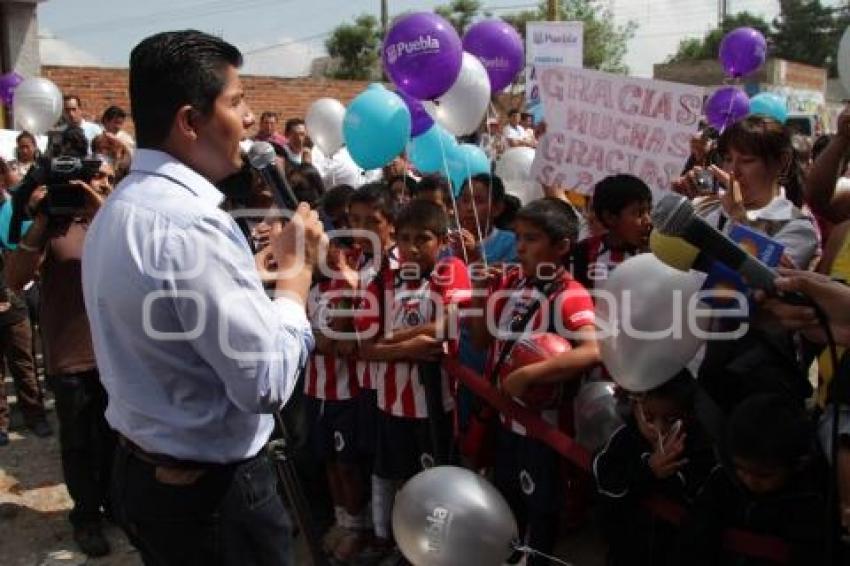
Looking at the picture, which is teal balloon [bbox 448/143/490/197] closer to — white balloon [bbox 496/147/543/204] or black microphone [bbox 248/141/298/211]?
white balloon [bbox 496/147/543/204]

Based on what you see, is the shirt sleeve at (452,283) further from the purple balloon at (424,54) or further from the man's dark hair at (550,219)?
the purple balloon at (424,54)

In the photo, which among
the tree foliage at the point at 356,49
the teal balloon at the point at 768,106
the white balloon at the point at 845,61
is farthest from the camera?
the tree foliage at the point at 356,49

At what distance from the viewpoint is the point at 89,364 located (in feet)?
12.3

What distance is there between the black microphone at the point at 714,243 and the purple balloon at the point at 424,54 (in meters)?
3.17

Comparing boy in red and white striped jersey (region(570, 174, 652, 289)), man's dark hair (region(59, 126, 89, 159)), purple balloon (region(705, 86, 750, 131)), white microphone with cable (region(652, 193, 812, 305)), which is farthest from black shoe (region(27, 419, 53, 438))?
purple balloon (region(705, 86, 750, 131))

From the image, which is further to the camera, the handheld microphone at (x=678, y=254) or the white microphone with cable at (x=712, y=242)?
the handheld microphone at (x=678, y=254)

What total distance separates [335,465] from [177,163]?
88.0 inches

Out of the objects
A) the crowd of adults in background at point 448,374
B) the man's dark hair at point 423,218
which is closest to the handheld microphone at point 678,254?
the crowd of adults in background at point 448,374

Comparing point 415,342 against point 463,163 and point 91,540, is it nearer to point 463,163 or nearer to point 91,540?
point 91,540

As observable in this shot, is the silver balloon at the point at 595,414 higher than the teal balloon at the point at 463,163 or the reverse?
the reverse

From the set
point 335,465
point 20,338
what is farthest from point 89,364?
point 20,338

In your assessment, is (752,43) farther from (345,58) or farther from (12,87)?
(345,58)

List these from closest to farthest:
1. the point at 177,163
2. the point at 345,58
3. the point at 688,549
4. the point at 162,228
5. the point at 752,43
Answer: the point at 162,228
the point at 177,163
the point at 688,549
the point at 752,43
the point at 345,58

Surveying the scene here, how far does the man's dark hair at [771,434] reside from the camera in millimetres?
1943
